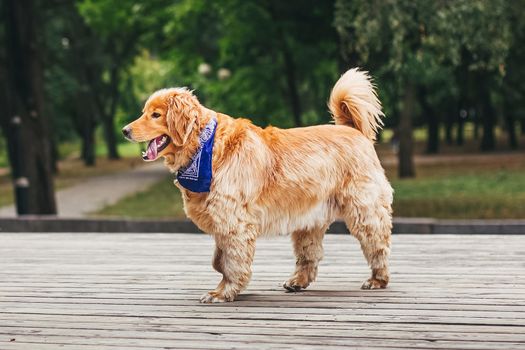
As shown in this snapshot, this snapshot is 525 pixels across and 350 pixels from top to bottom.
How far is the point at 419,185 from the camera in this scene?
25.4 metres

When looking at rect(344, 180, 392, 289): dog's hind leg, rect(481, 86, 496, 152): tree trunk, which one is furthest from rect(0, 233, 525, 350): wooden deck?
rect(481, 86, 496, 152): tree trunk

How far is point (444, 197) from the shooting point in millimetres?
21250

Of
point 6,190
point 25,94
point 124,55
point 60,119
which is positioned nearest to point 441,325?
point 25,94

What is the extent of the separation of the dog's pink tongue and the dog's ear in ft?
0.40

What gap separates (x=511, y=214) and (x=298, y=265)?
1207 cm

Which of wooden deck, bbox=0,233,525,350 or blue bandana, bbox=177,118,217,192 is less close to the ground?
blue bandana, bbox=177,118,217,192

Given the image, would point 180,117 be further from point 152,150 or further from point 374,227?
point 374,227

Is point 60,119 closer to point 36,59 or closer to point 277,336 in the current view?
point 36,59

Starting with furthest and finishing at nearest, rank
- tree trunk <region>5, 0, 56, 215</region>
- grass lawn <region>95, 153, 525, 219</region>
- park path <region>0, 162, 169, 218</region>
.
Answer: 1. park path <region>0, 162, 169, 218</region>
2. grass lawn <region>95, 153, 525, 219</region>
3. tree trunk <region>5, 0, 56, 215</region>

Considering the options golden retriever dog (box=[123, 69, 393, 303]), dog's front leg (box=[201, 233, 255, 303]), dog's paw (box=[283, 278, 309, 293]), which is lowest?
dog's paw (box=[283, 278, 309, 293])

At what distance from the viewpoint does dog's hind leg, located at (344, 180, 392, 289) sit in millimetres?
5988

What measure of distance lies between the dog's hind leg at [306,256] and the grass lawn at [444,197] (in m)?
11.4

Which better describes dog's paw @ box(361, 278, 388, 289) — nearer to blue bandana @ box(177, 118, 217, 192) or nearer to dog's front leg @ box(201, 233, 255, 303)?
dog's front leg @ box(201, 233, 255, 303)

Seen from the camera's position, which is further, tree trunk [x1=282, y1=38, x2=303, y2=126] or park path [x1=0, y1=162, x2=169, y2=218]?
Answer: tree trunk [x1=282, y1=38, x2=303, y2=126]
